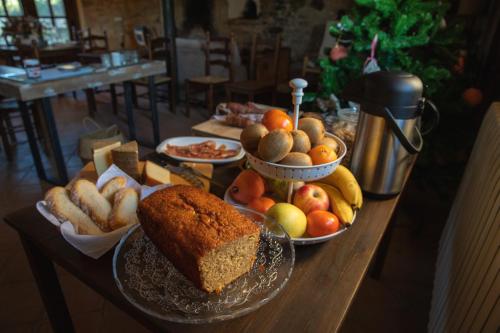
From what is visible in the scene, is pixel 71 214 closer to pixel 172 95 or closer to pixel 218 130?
pixel 218 130

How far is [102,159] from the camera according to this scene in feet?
3.07

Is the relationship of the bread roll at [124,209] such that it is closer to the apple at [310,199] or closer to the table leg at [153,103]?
the apple at [310,199]

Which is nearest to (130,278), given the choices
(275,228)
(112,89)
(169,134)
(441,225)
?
(275,228)

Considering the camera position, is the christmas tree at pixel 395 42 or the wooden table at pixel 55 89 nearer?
the christmas tree at pixel 395 42

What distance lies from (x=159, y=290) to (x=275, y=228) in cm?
27

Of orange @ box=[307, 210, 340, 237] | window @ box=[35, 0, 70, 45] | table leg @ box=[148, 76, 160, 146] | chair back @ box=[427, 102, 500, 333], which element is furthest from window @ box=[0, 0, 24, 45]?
chair back @ box=[427, 102, 500, 333]

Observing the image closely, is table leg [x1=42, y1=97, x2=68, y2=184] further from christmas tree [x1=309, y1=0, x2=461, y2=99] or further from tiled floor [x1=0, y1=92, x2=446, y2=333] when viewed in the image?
christmas tree [x1=309, y1=0, x2=461, y2=99]

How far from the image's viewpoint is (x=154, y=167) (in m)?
0.92

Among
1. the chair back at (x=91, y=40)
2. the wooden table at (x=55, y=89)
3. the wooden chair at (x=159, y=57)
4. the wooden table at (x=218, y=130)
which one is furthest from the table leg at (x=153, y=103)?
the chair back at (x=91, y=40)

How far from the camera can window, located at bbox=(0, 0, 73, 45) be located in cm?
556

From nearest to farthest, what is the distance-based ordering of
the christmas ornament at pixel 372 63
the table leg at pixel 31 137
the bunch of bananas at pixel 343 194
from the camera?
the bunch of bananas at pixel 343 194, the christmas ornament at pixel 372 63, the table leg at pixel 31 137

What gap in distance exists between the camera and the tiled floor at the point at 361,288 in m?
1.37

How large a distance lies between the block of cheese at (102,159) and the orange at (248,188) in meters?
0.39

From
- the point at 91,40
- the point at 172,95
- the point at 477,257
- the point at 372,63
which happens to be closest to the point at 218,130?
the point at 372,63
